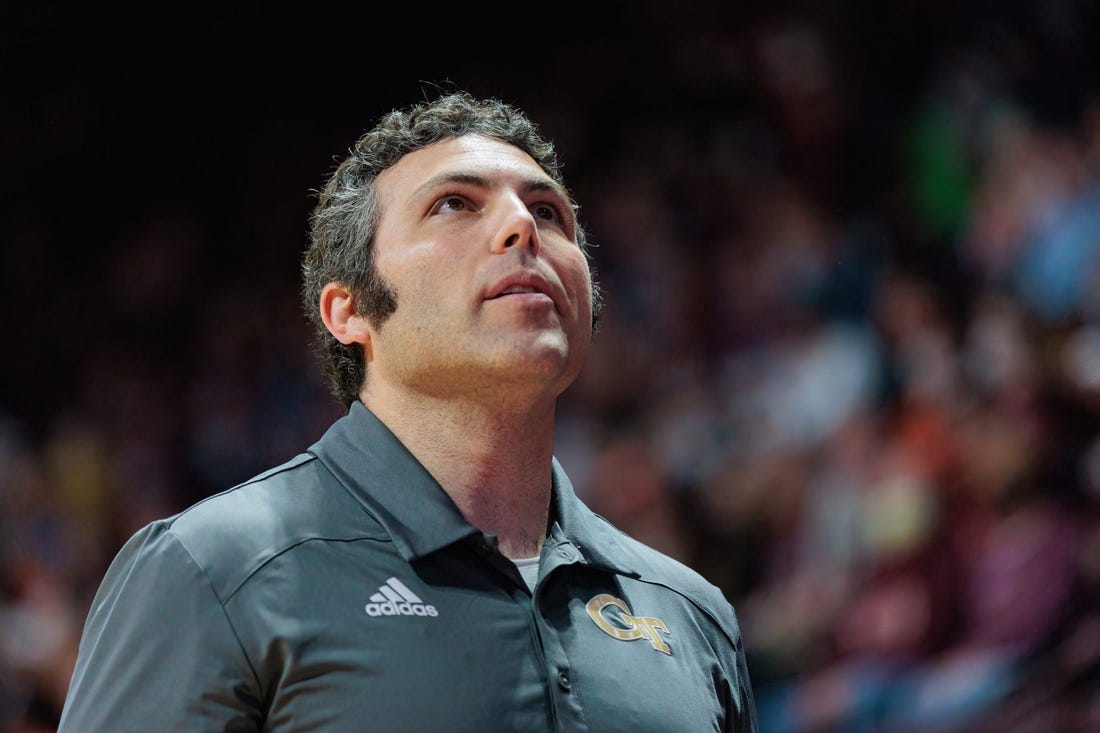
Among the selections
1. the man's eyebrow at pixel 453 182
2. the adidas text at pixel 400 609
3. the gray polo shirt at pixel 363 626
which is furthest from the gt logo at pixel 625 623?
the man's eyebrow at pixel 453 182

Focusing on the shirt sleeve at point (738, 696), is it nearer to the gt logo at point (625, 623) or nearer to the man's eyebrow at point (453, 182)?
the gt logo at point (625, 623)

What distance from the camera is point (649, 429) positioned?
5.97 meters

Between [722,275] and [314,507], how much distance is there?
14.3 feet

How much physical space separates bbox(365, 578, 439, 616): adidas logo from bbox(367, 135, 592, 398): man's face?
0.43 meters

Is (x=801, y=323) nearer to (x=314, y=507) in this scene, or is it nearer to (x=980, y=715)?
(x=980, y=715)

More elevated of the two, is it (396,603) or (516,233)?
(516,233)

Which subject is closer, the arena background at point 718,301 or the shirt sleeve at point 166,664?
the shirt sleeve at point 166,664

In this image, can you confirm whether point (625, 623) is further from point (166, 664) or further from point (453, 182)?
point (453, 182)

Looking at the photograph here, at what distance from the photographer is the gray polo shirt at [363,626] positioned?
184cm

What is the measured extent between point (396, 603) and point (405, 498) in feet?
0.71

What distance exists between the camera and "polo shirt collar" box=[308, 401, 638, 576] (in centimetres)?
206

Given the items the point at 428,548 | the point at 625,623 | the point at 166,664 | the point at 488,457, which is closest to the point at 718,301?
the point at 488,457

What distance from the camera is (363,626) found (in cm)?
191

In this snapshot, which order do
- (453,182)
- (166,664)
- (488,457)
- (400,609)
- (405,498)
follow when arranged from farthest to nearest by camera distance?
(453,182) → (488,457) → (405,498) → (400,609) → (166,664)
